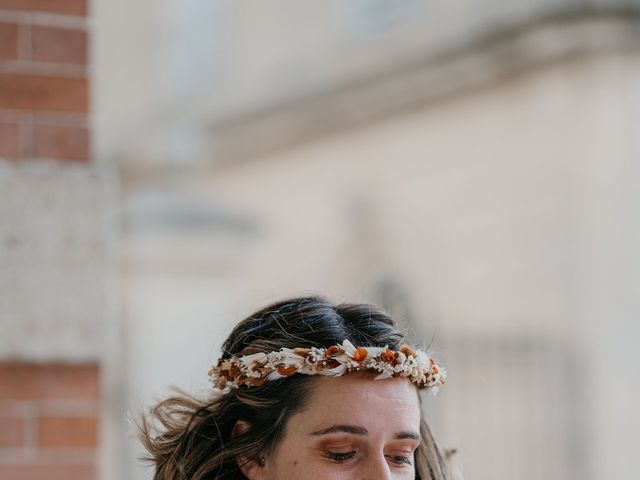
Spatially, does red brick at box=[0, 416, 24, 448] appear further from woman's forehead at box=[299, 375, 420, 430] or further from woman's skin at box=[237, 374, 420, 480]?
woman's forehead at box=[299, 375, 420, 430]

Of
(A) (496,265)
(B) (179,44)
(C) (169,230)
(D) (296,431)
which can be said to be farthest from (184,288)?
(D) (296,431)

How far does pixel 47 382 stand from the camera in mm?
3467

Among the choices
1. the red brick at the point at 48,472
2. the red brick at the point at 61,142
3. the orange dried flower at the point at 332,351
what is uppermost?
the red brick at the point at 61,142

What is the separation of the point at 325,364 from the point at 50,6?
120 centimetres

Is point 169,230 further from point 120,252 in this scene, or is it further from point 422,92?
point 422,92

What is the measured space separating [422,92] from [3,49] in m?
9.53

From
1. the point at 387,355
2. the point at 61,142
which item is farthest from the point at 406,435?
the point at 61,142

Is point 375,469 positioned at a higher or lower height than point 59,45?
lower

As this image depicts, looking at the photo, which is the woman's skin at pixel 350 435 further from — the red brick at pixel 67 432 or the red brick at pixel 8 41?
the red brick at pixel 8 41

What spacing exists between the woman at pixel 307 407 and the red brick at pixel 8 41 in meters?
0.91

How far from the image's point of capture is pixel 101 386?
3.54m

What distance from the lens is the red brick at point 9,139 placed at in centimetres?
346

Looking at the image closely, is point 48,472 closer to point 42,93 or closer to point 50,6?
point 42,93

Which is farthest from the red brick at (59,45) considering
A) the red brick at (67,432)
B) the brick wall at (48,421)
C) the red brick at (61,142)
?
the red brick at (67,432)
